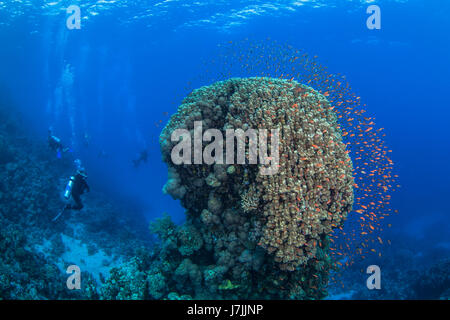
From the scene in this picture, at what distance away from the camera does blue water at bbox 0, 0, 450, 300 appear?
27062 mm

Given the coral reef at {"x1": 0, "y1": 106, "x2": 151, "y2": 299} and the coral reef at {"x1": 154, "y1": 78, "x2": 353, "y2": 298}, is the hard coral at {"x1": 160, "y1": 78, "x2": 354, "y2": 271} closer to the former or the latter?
the coral reef at {"x1": 154, "y1": 78, "x2": 353, "y2": 298}

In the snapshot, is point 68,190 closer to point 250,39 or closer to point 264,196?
point 264,196

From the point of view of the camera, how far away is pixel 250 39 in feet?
118

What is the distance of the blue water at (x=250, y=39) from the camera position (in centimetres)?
2706

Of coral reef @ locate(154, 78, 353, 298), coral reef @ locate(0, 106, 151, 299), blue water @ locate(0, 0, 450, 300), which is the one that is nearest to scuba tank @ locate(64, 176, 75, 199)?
coral reef @ locate(0, 106, 151, 299)

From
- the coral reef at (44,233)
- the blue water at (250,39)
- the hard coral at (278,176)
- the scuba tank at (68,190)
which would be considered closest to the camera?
the hard coral at (278,176)

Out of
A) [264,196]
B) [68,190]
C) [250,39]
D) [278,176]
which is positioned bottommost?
[264,196]

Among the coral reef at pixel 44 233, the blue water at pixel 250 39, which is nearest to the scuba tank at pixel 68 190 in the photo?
the coral reef at pixel 44 233

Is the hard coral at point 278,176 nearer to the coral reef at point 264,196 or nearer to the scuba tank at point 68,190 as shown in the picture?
the coral reef at point 264,196

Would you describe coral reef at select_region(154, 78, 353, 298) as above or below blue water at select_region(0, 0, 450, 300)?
below

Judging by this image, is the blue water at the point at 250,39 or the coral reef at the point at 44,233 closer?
the coral reef at the point at 44,233

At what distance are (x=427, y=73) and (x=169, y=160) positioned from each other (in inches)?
2150

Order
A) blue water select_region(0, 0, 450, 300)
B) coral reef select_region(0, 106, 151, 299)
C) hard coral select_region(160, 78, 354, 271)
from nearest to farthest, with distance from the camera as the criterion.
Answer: hard coral select_region(160, 78, 354, 271) < coral reef select_region(0, 106, 151, 299) < blue water select_region(0, 0, 450, 300)

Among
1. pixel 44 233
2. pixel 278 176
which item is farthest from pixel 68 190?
pixel 278 176
